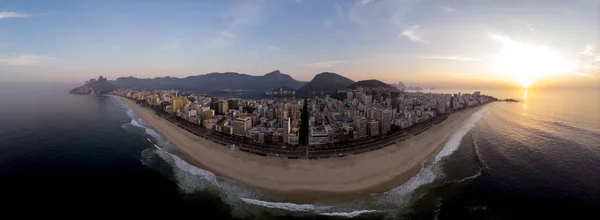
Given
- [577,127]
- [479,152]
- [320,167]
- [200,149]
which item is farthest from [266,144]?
[577,127]

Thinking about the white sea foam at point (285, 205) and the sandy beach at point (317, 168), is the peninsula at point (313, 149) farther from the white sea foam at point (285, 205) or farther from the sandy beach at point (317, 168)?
the white sea foam at point (285, 205)

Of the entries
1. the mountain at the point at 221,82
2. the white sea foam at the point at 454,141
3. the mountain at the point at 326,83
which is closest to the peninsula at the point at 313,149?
the white sea foam at the point at 454,141

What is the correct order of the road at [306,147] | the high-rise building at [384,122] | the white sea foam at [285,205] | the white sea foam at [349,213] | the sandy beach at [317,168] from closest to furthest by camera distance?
1. the white sea foam at [349,213]
2. the white sea foam at [285,205]
3. the sandy beach at [317,168]
4. the road at [306,147]
5. the high-rise building at [384,122]

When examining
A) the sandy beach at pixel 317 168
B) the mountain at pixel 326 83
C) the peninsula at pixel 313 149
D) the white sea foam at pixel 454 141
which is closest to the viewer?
the sandy beach at pixel 317 168

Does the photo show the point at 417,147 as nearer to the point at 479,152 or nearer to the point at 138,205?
the point at 479,152

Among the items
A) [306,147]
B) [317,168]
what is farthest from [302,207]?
[306,147]

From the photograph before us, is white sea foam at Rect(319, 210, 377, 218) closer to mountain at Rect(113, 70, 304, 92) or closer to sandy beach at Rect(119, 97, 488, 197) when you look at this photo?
sandy beach at Rect(119, 97, 488, 197)

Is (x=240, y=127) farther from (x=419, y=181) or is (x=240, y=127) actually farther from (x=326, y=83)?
(x=326, y=83)

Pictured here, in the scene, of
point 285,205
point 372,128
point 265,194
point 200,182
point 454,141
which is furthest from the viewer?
point 372,128

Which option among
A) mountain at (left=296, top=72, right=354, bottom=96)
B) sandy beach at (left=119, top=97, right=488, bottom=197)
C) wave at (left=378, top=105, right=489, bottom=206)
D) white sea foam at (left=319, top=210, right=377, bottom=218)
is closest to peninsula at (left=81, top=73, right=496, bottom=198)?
sandy beach at (left=119, top=97, right=488, bottom=197)
